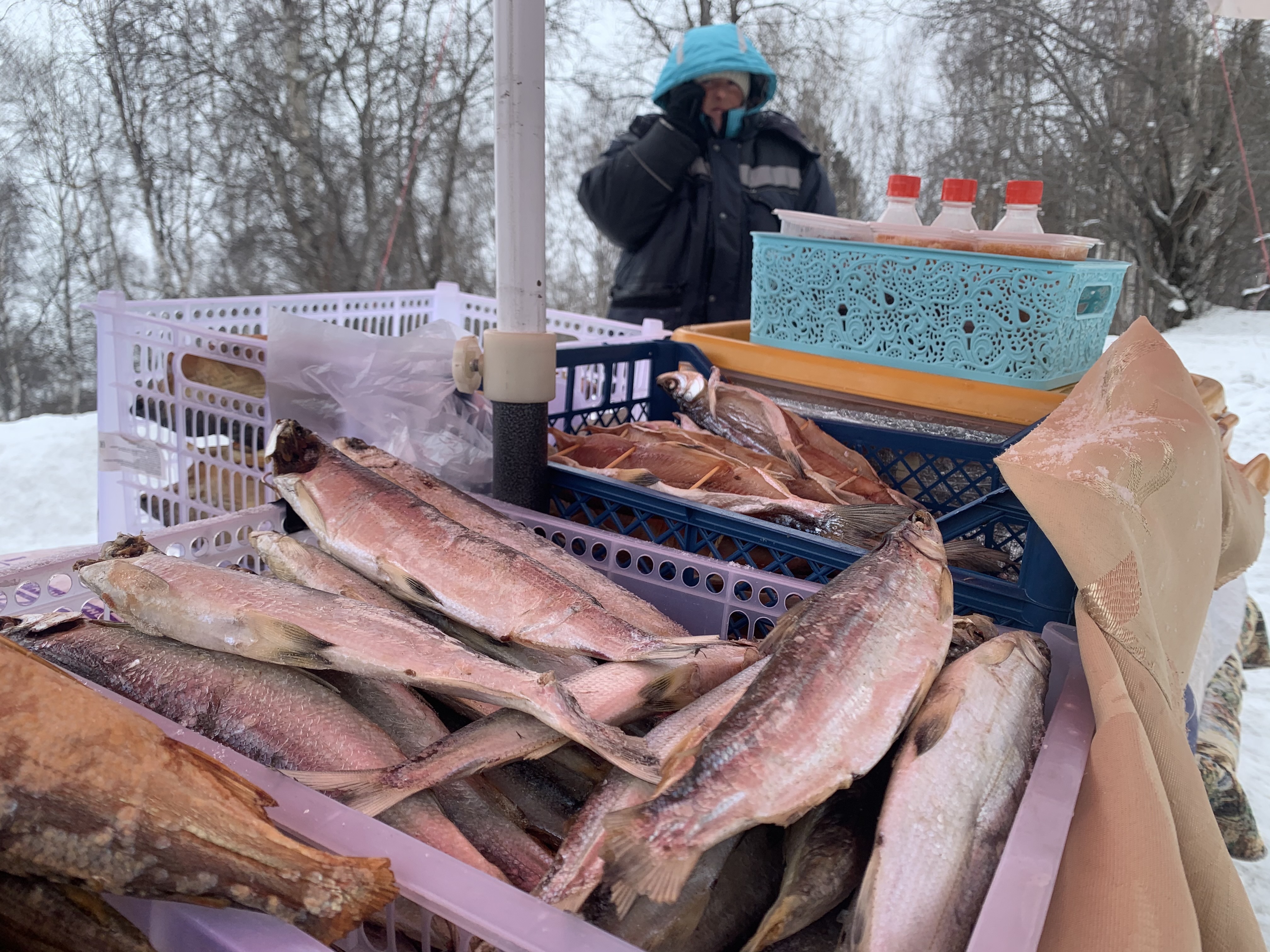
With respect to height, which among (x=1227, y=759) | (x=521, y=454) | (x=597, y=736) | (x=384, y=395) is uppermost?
(x=384, y=395)

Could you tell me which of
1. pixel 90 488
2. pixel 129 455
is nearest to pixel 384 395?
pixel 129 455

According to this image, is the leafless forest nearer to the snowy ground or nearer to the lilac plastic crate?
the snowy ground

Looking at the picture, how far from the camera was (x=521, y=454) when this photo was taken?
1.94 metres

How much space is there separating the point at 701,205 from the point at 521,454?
304cm

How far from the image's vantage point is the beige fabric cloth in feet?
2.93

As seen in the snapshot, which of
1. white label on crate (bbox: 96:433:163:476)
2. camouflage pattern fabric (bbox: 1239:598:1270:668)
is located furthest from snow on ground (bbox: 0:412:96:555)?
camouflage pattern fabric (bbox: 1239:598:1270:668)

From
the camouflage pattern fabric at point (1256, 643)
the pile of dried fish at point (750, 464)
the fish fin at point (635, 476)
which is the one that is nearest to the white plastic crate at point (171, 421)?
the pile of dried fish at point (750, 464)

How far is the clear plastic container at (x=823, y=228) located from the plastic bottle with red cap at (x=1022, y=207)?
0.28 metres

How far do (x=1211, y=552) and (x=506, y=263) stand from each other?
4.70ft

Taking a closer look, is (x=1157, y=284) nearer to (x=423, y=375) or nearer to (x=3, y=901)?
(x=423, y=375)

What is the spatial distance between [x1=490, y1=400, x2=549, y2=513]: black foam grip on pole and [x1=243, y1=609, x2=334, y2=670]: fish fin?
0.82 metres

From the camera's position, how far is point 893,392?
2.39 metres

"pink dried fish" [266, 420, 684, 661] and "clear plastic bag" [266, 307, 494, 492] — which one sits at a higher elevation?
"clear plastic bag" [266, 307, 494, 492]

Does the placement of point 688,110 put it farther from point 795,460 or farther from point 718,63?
point 795,460
